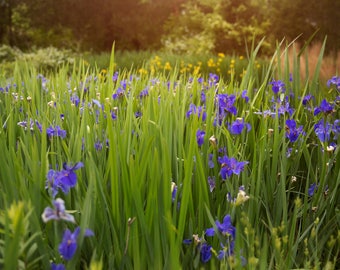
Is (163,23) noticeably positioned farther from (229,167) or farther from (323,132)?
(229,167)

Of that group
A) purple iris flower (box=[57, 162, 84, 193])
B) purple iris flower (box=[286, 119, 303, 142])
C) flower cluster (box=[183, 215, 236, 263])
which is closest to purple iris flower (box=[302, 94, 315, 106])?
purple iris flower (box=[286, 119, 303, 142])

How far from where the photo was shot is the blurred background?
10.4 metres

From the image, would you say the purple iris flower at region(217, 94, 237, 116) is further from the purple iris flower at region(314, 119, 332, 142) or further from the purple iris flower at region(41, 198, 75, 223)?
the purple iris flower at region(41, 198, 75, 223)

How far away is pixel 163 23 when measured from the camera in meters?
Answer: 14.3

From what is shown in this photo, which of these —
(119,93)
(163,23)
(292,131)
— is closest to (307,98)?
(292,131)

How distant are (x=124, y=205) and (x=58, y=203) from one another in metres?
0.36

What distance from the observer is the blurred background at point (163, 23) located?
10.4 m

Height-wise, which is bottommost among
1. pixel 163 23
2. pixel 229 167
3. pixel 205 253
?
pixel 163 23

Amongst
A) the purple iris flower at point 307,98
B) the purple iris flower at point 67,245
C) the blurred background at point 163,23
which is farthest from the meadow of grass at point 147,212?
the blurred background at point 163,23

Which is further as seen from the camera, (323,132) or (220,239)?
(323,132)

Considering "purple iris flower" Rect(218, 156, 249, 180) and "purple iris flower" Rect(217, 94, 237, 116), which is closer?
"purple iris flower" Rect(218, 156, 249, 180)

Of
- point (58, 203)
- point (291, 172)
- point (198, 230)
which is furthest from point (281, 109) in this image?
point (58, 203)

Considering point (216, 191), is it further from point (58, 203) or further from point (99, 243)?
point (58, 203)

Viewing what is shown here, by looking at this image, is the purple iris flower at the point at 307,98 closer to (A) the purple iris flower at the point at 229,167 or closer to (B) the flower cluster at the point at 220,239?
(A) the purple iris flower at the point at 229,167
